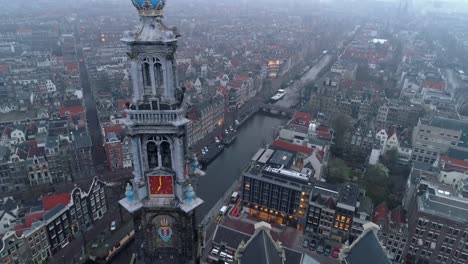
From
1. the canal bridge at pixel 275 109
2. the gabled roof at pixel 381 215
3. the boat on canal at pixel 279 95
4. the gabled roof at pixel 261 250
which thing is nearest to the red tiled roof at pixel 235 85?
the canal bridge at pixel 275 109

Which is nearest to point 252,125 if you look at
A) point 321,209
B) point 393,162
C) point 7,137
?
point 393,162

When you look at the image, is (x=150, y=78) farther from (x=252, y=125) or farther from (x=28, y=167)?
(x=252, y=125)

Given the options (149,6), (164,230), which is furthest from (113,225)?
(149,6)

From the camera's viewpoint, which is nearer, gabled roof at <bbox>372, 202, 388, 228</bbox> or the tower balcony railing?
the tower balcony railing

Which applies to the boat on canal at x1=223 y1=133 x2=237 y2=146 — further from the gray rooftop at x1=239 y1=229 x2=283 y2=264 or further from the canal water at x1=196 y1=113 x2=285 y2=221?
the gray rooftop at x1=239 y1=229 x2=283 y2=264

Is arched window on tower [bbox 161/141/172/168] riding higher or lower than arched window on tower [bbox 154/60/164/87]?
lower

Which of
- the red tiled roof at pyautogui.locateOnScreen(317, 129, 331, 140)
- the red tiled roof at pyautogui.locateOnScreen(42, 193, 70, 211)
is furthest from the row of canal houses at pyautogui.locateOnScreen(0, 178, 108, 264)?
the red tiled roof at pyautogui.locateOnScreen(317, 129, 331, 140)

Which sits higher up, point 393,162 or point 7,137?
point 7,137
